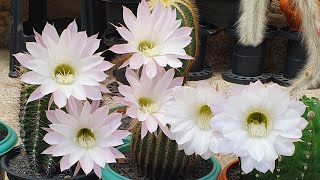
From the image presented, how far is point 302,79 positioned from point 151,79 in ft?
1.44

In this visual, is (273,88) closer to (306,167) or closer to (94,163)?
(306,167)

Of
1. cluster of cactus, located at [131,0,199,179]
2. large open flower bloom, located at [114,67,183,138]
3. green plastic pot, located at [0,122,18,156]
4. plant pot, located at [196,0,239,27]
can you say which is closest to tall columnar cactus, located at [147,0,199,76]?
cluster of cactus, located at [131,0,199,179]

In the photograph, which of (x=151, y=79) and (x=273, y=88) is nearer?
(x=273, y=88)

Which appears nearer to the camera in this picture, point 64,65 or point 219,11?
point 64,65

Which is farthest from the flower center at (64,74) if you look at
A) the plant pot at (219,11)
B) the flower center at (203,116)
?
the plant pot at (219,11)

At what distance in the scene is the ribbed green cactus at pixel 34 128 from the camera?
116cm

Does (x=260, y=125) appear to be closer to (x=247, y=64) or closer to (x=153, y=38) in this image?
(x=153, y=38)

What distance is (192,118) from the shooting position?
1044mm

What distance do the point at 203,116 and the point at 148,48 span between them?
0.52 ft

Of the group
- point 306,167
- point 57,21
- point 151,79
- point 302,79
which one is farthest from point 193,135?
point 57,21

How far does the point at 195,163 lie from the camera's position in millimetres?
1291

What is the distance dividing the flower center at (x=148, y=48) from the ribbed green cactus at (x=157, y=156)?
186 mm

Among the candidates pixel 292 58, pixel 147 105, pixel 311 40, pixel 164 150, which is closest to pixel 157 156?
pixel 164 150

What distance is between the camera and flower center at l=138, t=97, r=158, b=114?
1.05 metres
